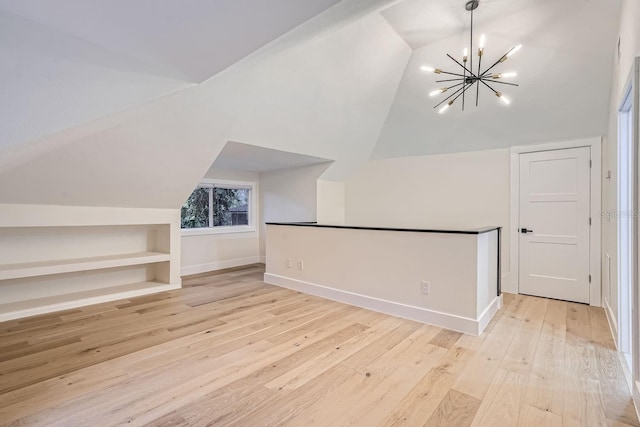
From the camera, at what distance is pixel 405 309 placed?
323cm

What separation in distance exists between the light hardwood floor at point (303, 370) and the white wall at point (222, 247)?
200 centimetres

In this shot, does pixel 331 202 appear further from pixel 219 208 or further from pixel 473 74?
pixel 473 74

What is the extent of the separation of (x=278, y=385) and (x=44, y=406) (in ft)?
4.39

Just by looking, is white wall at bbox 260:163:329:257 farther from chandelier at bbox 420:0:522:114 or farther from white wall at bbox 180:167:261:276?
chandelier at bbox 420:0:522:114

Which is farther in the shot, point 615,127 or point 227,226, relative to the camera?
point 227,226

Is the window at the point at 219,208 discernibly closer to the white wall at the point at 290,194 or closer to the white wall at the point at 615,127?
the white wall at the point at 290,194

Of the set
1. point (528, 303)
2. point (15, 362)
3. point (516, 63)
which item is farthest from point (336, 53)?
point (15, 362)

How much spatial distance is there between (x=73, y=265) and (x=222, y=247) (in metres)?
2.53

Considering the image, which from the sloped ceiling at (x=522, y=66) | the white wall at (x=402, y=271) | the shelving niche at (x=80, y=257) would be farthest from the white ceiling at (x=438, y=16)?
the shelving niche at (x=80, y=257)

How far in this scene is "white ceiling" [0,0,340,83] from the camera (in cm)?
138

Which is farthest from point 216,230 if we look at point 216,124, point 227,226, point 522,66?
point 522,66

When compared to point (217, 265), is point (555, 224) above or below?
above

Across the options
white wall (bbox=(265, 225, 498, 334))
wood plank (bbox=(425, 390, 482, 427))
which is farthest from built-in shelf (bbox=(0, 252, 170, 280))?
wood plank (bbox=(425, 390, 482, 427))

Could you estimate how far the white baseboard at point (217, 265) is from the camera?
212 inches
